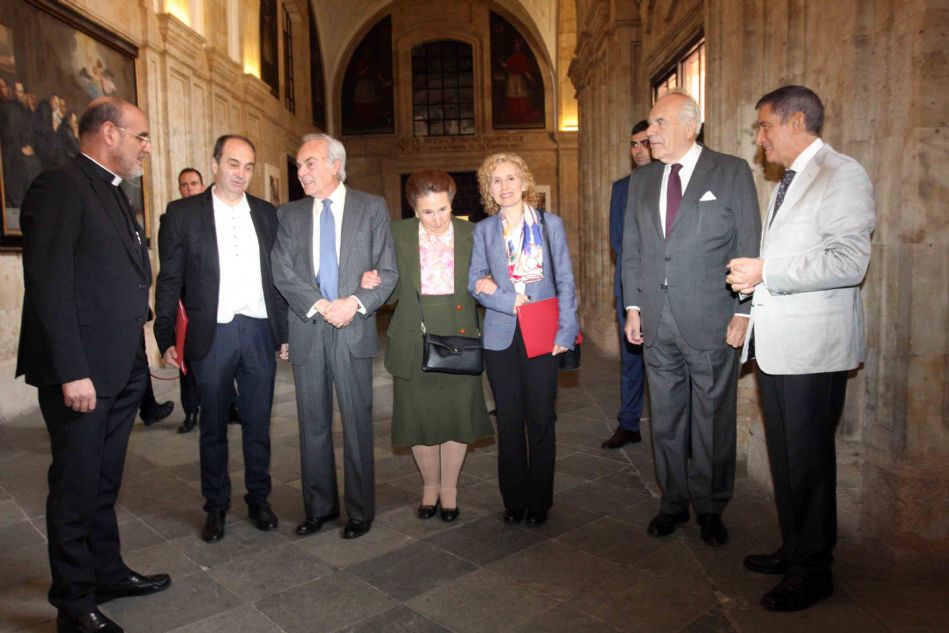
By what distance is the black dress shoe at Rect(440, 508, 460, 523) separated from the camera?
3701mm

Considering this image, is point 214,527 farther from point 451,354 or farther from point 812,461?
point 812,461

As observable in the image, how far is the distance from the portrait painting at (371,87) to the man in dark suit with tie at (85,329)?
2088 centimetres

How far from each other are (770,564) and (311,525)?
2.18 m

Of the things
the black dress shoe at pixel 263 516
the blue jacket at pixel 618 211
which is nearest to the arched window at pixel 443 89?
the blue jacket at pixel 618 211

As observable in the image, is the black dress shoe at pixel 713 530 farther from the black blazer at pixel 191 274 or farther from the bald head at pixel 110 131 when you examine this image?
the bald head at pixel 110 131

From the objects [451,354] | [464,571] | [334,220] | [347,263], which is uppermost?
[334,220]

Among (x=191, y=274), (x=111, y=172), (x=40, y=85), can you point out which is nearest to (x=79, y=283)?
(x=111, y=172)

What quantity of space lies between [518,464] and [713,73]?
3090mm

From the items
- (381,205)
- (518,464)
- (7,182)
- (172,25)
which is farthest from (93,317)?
(172,25)

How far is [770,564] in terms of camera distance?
2.98m

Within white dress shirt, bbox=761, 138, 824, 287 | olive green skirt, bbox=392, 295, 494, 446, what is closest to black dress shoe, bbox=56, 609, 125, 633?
olive green skirt, bbox=392, 295, 494, 446

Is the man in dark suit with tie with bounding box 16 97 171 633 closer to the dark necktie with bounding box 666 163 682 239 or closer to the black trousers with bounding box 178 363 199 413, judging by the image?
the dark necktie with bounding box 666 163 682 239

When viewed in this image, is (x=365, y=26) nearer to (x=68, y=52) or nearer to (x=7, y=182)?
(x=68, y=52)

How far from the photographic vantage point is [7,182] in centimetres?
670
